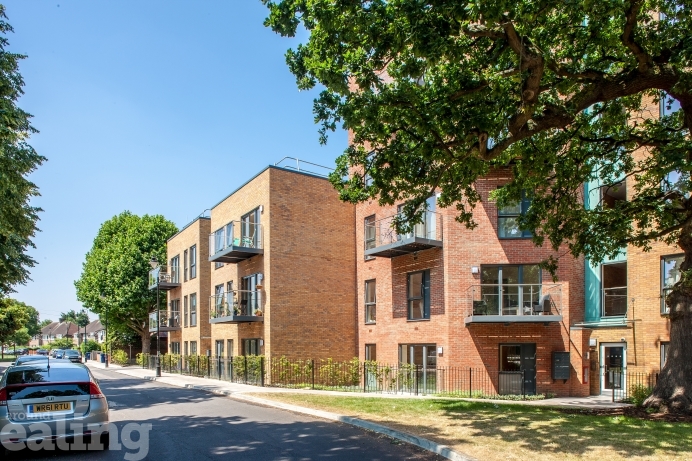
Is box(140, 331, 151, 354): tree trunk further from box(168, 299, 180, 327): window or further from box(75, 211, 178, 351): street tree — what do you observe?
box(168, 299, 180, 327): window

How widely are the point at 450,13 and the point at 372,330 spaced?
17.3 m

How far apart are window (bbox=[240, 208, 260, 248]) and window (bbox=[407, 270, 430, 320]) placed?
734 cm

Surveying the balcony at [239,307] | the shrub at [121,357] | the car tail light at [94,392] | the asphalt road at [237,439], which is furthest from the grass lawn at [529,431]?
the shrub at [121,357]

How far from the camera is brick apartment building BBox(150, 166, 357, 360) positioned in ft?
81.6

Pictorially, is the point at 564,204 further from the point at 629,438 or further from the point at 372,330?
the point at 372,330

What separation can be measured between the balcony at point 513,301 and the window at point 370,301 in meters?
5.10

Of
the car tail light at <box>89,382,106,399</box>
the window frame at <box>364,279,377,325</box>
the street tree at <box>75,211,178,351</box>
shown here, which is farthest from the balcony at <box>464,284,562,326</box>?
the street tree at <box>75,211,178,351</box>

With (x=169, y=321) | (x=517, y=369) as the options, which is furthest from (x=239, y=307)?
(x=169, y=321)

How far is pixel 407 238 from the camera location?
20469mm

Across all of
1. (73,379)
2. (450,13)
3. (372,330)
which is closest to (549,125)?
(450,13)

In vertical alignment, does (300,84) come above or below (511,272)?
above

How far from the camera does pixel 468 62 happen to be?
11.1 metres

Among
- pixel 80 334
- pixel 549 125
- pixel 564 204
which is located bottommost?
pixel 80 334

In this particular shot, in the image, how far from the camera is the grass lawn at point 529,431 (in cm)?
819
